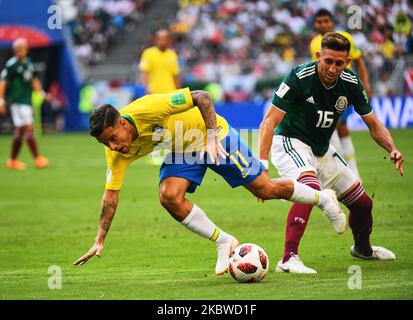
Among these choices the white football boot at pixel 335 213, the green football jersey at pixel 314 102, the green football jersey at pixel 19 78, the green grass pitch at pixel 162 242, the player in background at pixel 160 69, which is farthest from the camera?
the green football jersey at pixel 19 78

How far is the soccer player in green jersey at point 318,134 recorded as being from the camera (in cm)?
859

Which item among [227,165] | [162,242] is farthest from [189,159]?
[162,242]

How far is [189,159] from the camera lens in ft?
28.2

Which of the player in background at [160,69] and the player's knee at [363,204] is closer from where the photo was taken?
the player's knee at [363,204]

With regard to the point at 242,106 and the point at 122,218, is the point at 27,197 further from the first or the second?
→ the point at 242,106

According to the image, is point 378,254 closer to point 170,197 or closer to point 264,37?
point 170,197

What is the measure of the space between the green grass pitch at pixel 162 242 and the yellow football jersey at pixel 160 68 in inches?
80.3

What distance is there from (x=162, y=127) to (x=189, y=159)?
1.63ft

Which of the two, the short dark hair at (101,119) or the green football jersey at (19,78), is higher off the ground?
the green football jersey at (19,78)

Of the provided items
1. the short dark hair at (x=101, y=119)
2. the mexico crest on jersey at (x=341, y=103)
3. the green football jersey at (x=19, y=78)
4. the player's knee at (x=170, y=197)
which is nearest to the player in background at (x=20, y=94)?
the green football jersey at (x=19, y=78)

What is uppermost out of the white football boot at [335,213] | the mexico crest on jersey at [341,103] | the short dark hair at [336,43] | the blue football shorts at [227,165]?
the short dark hair at [336,43]

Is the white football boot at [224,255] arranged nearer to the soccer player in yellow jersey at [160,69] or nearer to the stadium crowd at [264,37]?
the soccer player in yellow jersey at [160,69]

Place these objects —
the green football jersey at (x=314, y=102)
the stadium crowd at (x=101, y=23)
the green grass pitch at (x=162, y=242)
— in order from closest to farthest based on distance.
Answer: the green grass pitch at (x=162, y=242), the green football jersey at (x=314, y=102), the stadium crowd at (x=101, y=23)

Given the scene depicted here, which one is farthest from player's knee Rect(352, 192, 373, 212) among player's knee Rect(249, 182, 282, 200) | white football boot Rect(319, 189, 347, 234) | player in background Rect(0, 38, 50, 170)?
player in background Rect(0, 38, 50, 170)
